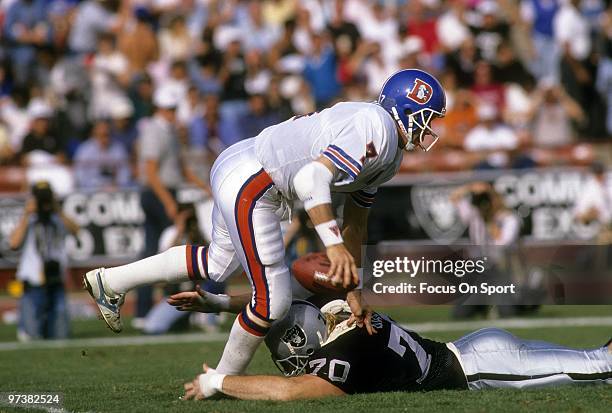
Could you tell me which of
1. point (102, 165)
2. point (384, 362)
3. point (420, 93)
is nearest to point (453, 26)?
point (102, 165)

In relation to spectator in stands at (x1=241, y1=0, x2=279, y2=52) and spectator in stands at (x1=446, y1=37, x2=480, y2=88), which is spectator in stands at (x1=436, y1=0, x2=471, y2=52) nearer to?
spectator in stands at (x1=446, y1=37, x2=480, y2=88)

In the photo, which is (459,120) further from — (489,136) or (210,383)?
(210,383)

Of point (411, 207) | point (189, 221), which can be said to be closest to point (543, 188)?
point (411, 207)

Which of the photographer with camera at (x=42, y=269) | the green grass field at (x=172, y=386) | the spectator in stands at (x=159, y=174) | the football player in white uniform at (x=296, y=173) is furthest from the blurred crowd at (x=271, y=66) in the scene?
the football player in white uniform at (x=296, y=173)

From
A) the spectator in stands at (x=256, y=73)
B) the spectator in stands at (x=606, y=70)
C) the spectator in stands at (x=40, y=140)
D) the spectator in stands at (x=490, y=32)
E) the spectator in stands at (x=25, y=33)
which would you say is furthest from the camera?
the spectator in stands at (x=25, y=33)

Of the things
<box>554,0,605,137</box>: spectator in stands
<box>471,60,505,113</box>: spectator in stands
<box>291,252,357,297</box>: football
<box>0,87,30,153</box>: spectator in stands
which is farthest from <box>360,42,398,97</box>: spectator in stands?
<box>291,252,357,297</box>: football

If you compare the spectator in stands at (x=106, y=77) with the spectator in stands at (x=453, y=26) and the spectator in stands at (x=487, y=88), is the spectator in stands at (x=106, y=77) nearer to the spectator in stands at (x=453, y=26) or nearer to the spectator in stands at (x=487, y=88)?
the spectator in stands at (x=453, y=26)

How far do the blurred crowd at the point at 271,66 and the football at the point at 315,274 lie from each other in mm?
7551

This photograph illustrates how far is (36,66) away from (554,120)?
7.57 metres

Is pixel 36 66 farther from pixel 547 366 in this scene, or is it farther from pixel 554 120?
pixel 547 366

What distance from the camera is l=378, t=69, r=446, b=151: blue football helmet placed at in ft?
21.3

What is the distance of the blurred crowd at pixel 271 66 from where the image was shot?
15391 millimetres

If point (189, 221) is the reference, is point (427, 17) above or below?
above

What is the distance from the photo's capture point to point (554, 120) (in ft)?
50.6
